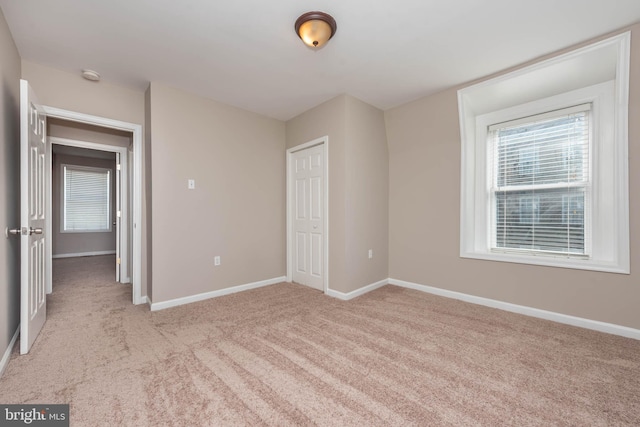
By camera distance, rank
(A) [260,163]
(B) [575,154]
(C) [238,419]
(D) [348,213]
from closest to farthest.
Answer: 1. (C) [238,419]
2. (B) [575,154]
3. (D) [348,213]
4. (A) [260,163]

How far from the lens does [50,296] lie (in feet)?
11.3

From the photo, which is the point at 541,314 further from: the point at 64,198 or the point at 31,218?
the point at 64,198

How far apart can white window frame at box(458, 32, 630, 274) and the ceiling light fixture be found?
1.86m

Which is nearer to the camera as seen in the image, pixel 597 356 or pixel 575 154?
pixel 597 356

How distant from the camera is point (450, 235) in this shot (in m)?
3.40

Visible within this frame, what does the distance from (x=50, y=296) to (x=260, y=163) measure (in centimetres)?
315

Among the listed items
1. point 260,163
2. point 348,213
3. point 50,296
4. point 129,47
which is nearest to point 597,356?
point 348,213

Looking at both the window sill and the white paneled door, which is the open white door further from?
the window sill

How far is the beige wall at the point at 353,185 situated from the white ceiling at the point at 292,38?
1.51 ft

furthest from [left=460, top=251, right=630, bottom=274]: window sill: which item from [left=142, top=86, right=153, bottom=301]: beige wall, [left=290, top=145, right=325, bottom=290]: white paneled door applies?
[left=142, top=86, right=153, bottom=301]: beige wall

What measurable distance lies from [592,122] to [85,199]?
31.0 ft

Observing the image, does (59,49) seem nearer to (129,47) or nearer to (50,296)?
(129,47)

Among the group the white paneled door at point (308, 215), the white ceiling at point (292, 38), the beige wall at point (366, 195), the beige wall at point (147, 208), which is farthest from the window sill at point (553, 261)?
the beige wall at point (147, 208)

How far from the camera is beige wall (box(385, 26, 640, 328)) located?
7.49 feet
